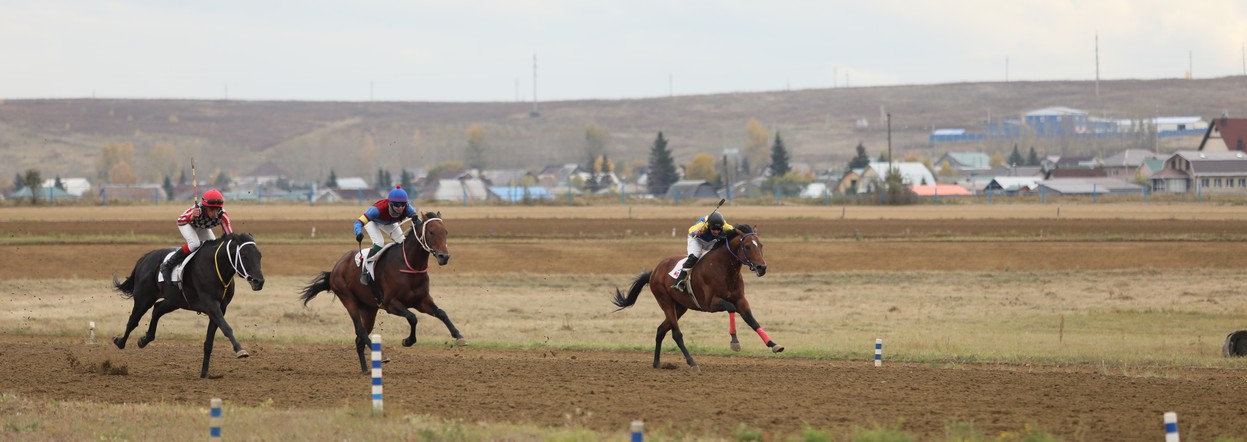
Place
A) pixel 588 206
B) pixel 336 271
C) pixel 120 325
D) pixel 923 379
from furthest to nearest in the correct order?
pixel 588 206 → pixel 120 325 → pixel 336 271 → pixel 923 379

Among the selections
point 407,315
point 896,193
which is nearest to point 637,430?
point 407,315

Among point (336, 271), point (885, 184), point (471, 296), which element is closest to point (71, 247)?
point (471, 296)

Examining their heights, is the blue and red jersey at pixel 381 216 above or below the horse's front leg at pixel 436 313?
above

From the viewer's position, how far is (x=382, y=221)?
64.3ft

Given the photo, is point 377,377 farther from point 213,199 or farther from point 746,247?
point 746,247

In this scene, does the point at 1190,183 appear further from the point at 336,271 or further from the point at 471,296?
the point at 336,271

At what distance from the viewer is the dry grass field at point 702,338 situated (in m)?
13.4

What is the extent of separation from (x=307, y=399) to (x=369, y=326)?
16.2ft

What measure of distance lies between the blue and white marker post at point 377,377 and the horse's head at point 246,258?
475 centimetres

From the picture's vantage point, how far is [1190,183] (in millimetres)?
106625

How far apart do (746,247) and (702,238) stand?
1051 millimetres

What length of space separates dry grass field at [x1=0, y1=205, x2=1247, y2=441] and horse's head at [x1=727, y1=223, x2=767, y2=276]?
1.59 meters

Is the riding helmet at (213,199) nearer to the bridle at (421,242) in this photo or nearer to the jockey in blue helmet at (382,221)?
the jockey in blue helmet at (382,221)

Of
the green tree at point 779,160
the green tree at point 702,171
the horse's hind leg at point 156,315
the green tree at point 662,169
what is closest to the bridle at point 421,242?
the horse's hind leg at point 156,315
